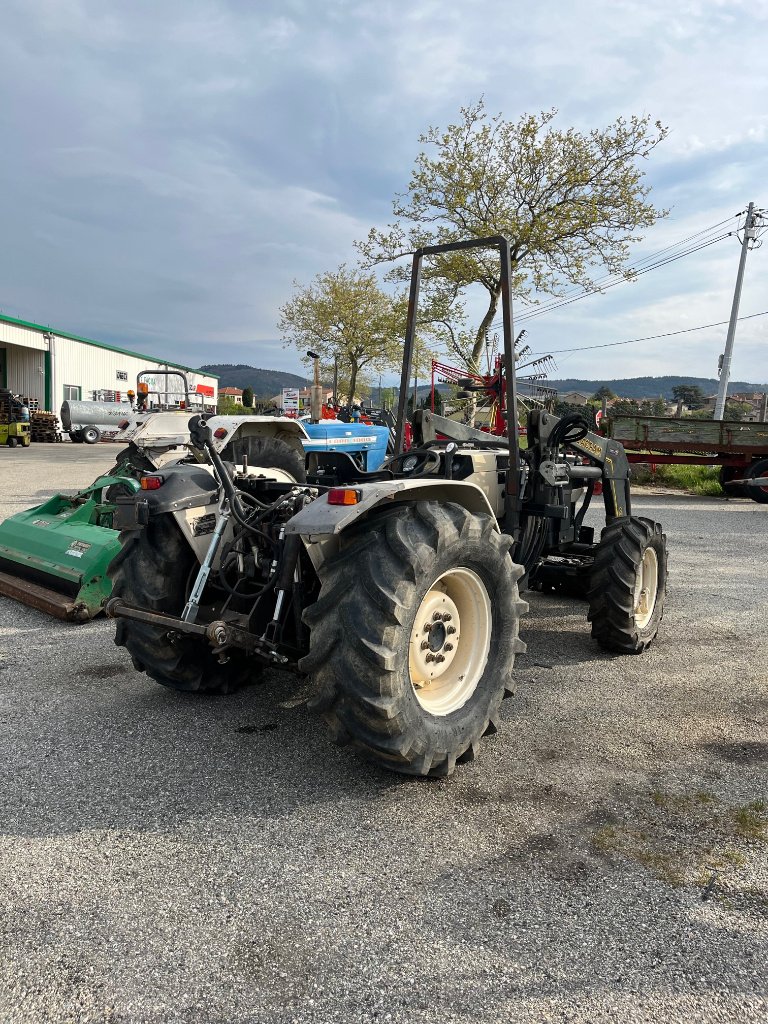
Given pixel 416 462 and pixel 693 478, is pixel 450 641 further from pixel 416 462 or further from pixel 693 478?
pixel 693 478

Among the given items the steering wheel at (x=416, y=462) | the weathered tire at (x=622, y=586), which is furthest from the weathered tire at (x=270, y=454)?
the weathered tire at (x=622, y=586)

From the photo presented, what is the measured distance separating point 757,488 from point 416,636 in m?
13.1

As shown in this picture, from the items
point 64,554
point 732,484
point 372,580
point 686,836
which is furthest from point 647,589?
point 732,484

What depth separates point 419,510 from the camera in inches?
112

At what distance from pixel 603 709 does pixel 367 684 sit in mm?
1751

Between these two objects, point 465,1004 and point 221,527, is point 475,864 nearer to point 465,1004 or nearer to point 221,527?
point 465,1004

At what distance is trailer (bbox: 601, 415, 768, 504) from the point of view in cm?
1447

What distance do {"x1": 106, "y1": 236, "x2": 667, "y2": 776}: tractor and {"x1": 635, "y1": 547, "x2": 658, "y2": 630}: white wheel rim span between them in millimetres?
205

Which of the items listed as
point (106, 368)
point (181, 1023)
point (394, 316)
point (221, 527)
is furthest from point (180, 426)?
point (106, 368)

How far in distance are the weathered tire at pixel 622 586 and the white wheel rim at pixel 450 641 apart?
1515 millimetres

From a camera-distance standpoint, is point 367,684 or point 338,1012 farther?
point 367,684

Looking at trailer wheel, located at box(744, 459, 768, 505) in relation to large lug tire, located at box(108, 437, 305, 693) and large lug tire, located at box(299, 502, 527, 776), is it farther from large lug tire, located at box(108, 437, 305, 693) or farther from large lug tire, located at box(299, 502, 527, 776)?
large lug tire, located at box(108, 437, 305, 693)

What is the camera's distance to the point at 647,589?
480 centimetres

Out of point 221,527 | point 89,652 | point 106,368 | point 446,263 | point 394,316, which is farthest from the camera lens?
point 106,368
